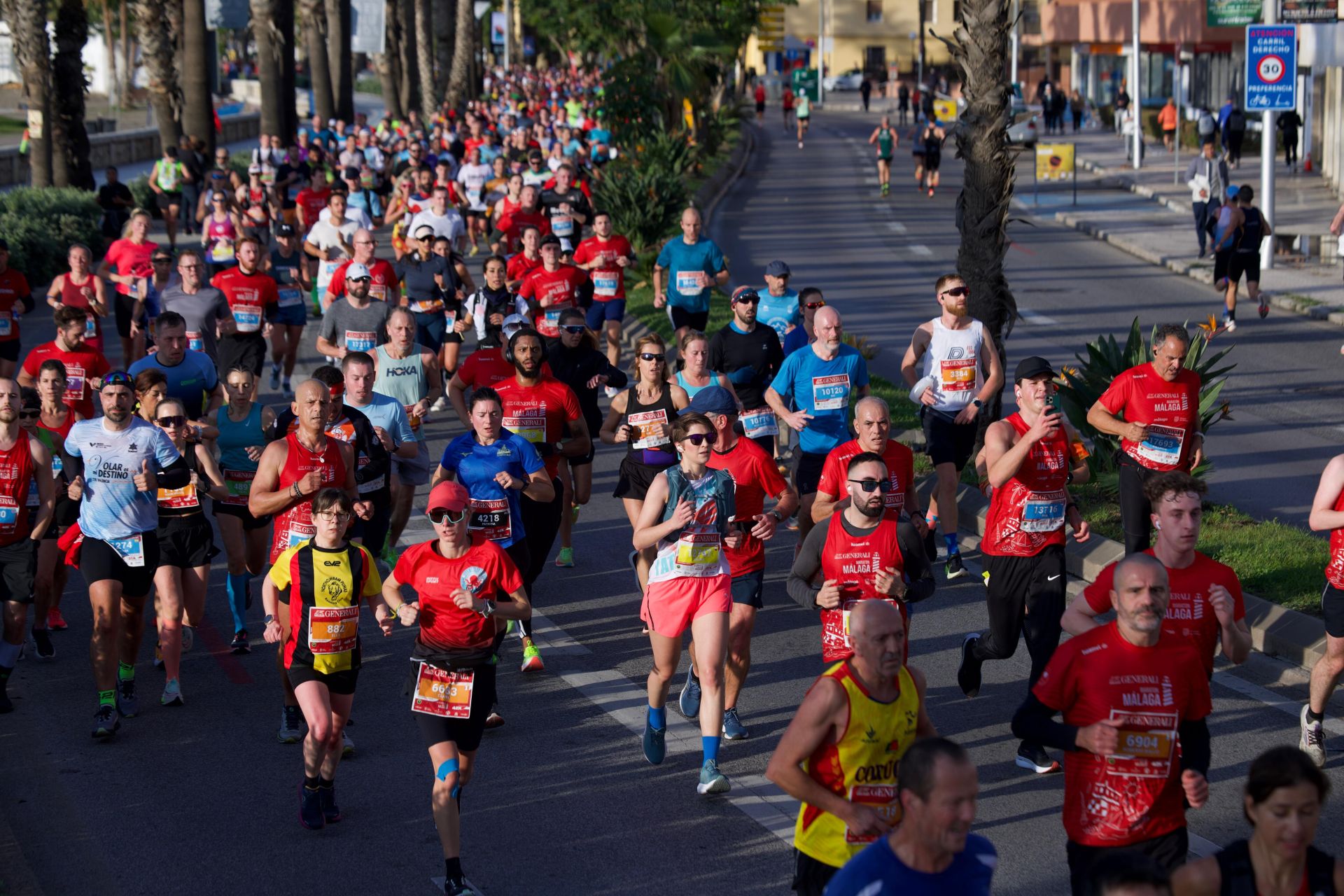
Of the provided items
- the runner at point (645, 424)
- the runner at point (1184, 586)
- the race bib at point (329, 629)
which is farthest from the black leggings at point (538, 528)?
the runner at point (1184, 586)

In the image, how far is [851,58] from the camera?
115 meters

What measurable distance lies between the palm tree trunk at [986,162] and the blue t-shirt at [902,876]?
→ 1017cm

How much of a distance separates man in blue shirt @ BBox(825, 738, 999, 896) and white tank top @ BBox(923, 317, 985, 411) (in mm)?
6822

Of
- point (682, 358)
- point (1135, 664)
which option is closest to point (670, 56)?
point (682, 358)

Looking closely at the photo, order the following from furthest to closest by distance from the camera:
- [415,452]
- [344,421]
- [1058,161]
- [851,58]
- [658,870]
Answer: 1. [851,58]
2. [1058,161]
3. [415,452]
4. [344,421]
5. [658,870]

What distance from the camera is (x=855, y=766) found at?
5.50m

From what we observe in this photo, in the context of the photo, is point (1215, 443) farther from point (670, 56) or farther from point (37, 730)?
point (670, 56)

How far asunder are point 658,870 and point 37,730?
12.1ft

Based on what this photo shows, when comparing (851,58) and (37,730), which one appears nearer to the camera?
(37,730)

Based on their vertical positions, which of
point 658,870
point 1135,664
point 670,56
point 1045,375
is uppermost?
point 670,56

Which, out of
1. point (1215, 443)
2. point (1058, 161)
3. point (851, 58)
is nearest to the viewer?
point (1215, 443)

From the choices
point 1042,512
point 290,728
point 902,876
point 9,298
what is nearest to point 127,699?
point 290,728

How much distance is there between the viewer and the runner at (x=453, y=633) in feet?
22.7

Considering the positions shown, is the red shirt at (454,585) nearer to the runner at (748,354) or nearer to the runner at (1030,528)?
the runner at (1030,528)
